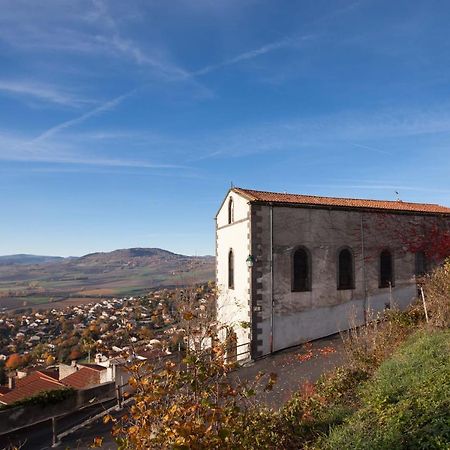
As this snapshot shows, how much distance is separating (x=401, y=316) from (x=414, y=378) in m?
7.96

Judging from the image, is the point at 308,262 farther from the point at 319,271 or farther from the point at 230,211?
the point at 230,211

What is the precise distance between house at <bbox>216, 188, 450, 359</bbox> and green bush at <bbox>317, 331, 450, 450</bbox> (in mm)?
7984

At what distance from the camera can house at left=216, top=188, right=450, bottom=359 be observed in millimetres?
17672

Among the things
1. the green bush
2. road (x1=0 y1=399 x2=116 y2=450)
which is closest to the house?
road (x1=0 y1=399 x2=116 y2=450)

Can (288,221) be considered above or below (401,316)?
above

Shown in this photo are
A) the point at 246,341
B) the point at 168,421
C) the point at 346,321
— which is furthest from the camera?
the point at 346,321

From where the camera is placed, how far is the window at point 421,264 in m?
21.3

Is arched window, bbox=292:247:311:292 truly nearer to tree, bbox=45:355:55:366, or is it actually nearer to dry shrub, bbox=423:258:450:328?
dry shrub, bbox=423:258:450:328

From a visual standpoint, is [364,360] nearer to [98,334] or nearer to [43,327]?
[98,334]

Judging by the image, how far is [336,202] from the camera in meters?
20.3

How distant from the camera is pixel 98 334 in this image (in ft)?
148

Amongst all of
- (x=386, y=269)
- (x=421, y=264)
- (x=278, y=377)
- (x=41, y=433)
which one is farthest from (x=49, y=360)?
(x=421, y=264)

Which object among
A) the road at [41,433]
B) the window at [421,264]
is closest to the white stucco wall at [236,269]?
the road at [41,433]

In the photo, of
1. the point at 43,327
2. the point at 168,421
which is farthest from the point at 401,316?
the point at 43,327
